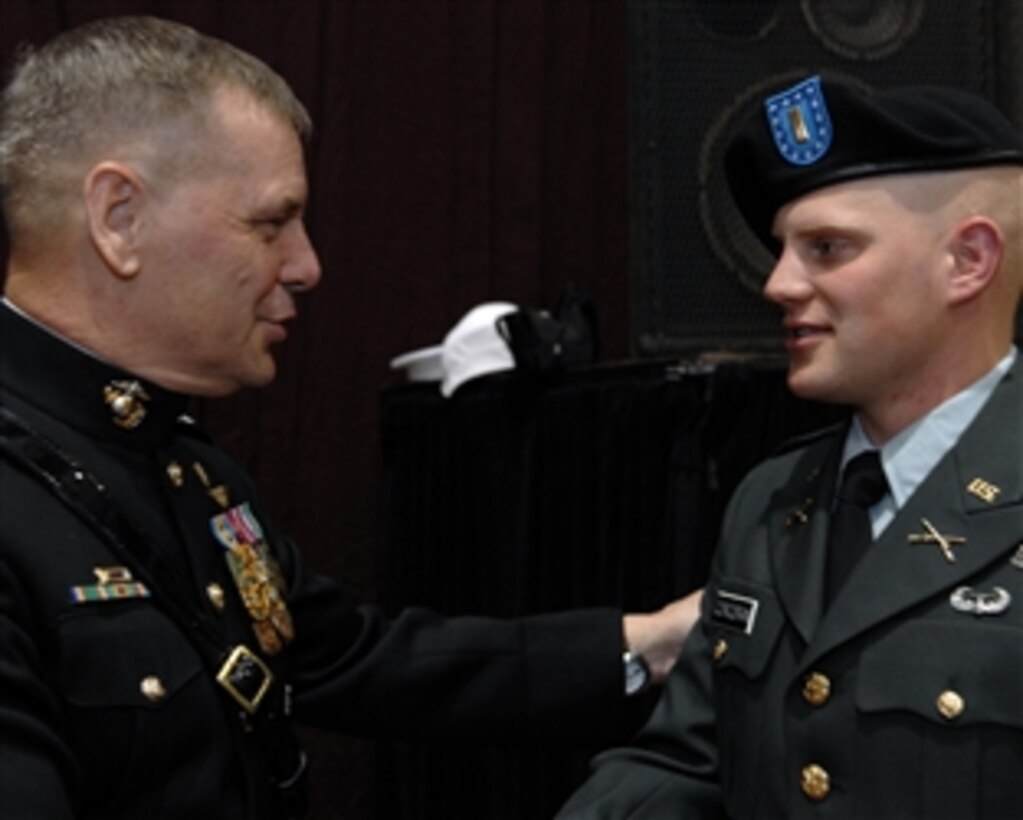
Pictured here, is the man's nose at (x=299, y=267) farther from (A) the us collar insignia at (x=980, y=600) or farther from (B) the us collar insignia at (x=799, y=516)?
(A) the us collar insignia at (x=980, y=600)

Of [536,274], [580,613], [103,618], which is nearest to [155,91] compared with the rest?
[103,618]

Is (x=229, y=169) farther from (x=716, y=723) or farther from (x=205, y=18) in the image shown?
(x=205, y=18)

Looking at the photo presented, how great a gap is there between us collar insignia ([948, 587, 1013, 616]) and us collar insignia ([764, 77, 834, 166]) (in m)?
0.40

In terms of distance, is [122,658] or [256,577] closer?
[122,658]

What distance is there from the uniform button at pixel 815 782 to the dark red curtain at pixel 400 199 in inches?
66.0

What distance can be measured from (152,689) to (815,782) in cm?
58

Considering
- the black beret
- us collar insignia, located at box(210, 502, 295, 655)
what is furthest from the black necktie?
us collar insignia, located at box(210, 502, 295, 655)

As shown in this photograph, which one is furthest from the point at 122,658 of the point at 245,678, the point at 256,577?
the point at 256,577

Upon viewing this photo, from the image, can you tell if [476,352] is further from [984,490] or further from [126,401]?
→ [984,490]

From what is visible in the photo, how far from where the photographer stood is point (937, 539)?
1279 mm

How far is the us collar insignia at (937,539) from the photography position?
4.17ft

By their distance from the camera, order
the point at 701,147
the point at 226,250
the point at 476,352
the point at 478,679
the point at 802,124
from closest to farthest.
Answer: the point at 802,124 → the point at 226,250 → the point at 478,679 → the point at 701,147 → the point at 476,352

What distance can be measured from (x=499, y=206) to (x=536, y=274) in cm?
15

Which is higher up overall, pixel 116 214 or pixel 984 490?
pixel 116 214
